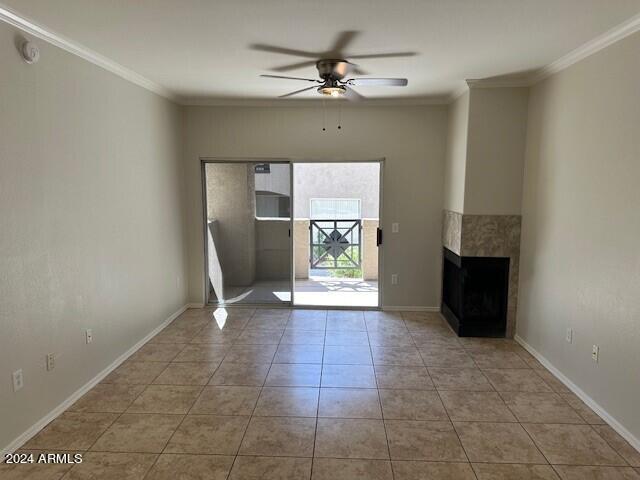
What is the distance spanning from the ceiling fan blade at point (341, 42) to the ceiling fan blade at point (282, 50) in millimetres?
146

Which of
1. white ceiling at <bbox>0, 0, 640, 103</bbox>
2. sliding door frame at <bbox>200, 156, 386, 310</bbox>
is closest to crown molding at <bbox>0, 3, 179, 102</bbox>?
white ceiling at <bbox>0, 0, 640, 103</bbox>

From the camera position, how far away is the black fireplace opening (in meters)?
4.22

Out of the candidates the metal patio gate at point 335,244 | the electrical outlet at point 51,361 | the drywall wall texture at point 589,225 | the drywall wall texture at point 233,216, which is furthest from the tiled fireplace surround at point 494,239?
the electrical outlet at point 51,361

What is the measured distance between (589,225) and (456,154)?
5.82 feet

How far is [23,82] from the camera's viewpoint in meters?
2.52

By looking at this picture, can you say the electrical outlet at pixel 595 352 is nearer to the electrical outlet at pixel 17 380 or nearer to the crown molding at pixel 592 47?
the crown molding at pixel 592 47

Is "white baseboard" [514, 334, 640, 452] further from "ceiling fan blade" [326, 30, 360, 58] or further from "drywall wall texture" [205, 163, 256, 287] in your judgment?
"drywall wall texture" [205, 163, 256, 287]

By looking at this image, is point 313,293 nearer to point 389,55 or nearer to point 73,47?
point 389,55

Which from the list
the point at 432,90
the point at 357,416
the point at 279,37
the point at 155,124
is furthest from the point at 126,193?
the point at 432,90

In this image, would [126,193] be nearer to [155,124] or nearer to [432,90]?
[155,124]

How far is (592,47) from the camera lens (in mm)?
2959

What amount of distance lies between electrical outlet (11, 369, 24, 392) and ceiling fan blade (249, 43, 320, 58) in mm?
2537

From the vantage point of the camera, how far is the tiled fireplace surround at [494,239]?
Result: 13.5 ft

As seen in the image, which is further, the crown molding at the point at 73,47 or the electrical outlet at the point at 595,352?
the electrical outlet at the point at 595,352
